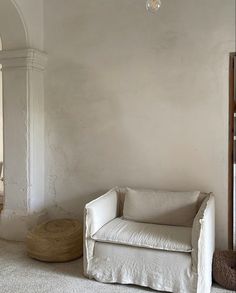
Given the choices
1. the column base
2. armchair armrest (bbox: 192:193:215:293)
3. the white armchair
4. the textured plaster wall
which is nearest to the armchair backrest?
the white armchair

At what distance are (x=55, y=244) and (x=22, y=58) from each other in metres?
2.16

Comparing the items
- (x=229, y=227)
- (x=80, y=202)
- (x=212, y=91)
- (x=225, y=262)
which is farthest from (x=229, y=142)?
(x=80, y=202)

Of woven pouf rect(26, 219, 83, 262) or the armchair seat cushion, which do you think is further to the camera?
woven pouf rect(26, 219, 83, 262)

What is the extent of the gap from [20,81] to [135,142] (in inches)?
61.2

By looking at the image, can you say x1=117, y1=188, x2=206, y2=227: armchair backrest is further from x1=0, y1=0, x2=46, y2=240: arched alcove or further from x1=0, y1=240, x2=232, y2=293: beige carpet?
x1=0, y1=0, x2=46, y2=240: arched alcove

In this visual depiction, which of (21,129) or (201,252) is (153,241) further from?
(21,129)

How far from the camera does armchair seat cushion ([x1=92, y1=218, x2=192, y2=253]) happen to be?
283cm

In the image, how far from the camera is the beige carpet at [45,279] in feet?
9.48

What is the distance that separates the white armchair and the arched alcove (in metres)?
1.17

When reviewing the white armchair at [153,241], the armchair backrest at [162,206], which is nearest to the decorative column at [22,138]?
the white armchair at [153,241]

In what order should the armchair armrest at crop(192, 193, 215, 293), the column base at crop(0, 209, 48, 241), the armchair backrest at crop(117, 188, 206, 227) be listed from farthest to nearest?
the column base at crop(0, 209, 48, 241), the armchair backrest at crop(117, 188, 206, 227), the armchair armrest at crop(192, 193, 215, 293)

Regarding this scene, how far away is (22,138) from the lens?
4.09 metres

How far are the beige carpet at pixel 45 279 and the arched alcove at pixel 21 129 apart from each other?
650mm

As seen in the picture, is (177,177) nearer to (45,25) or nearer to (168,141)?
(168,141)
